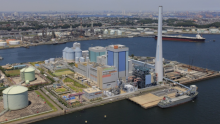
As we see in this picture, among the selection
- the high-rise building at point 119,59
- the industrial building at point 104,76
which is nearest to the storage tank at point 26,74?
the industrial building at point 104,76

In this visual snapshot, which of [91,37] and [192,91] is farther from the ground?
[91,37]

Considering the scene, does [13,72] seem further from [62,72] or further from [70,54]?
[70,54]

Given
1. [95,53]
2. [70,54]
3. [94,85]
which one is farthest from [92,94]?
[70,54]

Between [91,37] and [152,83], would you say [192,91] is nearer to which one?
[152,83]

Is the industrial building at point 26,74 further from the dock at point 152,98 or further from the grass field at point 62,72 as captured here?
the dock at point 152,98

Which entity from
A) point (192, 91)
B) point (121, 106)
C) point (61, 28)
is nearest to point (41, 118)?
point (121, 106)

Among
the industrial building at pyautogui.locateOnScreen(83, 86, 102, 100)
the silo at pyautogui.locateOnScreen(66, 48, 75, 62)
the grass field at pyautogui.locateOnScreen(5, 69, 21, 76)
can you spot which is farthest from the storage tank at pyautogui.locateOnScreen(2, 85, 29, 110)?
the silo at pyautogui.locateOnScreen(66, 48, 75, 62)

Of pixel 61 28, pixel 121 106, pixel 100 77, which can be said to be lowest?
pixel 121 106
